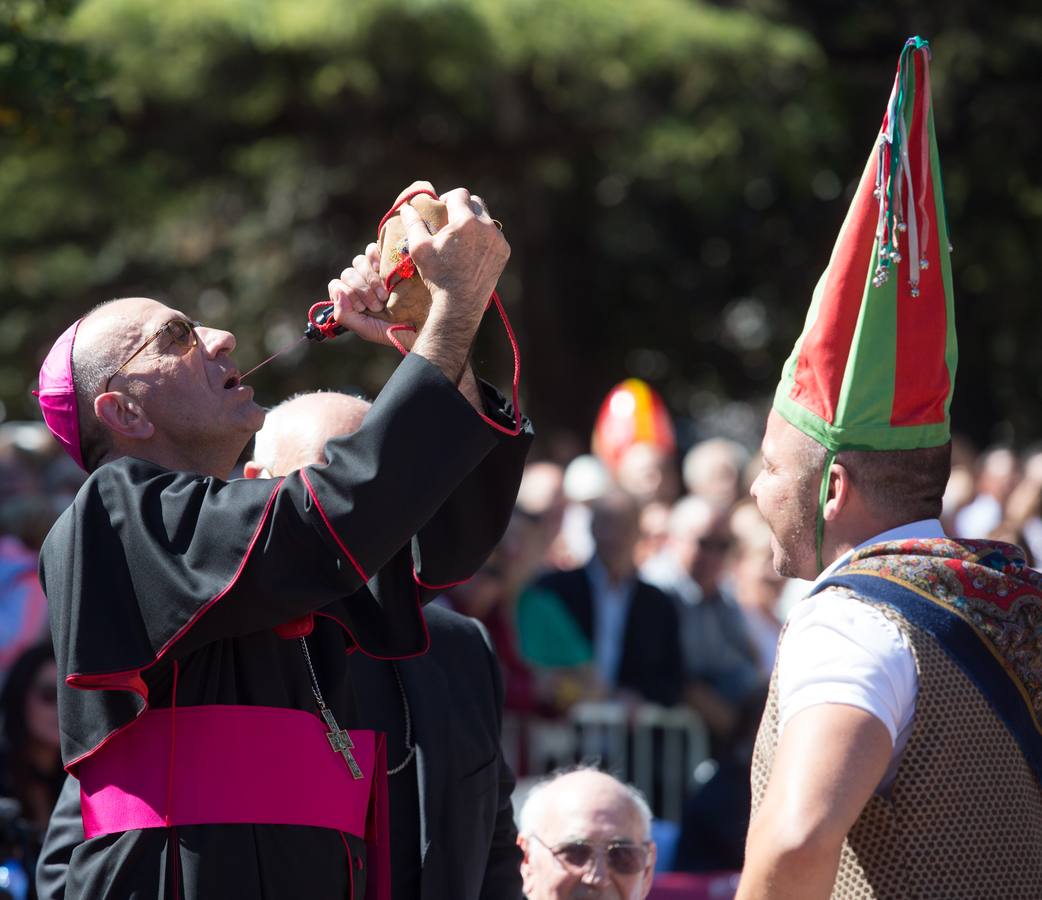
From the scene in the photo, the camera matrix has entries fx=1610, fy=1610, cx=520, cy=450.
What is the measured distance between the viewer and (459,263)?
259 cm

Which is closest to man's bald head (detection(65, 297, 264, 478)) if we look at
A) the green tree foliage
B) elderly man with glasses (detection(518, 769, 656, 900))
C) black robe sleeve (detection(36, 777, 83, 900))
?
black robe sleeve (detection(36, 777, 83, 900))

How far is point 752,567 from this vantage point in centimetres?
802

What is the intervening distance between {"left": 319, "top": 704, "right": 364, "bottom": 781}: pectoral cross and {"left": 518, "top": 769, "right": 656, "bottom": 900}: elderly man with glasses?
3.51 feet

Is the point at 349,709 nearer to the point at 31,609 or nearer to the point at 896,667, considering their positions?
the point at 896,667

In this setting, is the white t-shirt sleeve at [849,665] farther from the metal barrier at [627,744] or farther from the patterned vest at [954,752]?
the metal barrier at [627,744]

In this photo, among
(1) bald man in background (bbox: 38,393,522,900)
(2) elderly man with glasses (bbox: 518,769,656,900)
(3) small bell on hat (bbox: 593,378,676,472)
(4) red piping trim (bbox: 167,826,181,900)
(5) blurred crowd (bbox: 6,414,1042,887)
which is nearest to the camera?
(4) red piping trim (bbox: 167,826,181,900)

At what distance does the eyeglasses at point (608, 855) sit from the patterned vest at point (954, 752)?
4.60ft

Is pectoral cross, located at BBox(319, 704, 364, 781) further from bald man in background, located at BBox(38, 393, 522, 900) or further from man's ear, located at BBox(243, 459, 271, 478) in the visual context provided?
man's ear, located at BBox(243, 459, 271, 478)

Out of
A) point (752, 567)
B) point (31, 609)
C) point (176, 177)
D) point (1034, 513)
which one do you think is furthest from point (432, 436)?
point (176, 177)

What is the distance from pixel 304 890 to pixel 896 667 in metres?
1.04

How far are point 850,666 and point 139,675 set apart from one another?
1.12 metres

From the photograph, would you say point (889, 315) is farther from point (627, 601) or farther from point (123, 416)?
point (627, 601)

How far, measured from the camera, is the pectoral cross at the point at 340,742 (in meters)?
2.73

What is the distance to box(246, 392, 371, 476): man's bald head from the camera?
3279 mm
